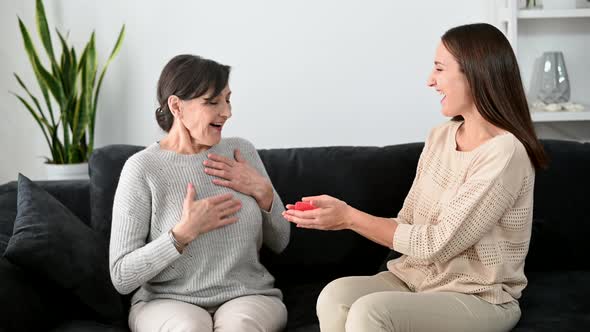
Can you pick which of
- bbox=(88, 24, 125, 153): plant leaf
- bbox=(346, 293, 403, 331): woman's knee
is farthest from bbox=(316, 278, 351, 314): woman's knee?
bbox=(88, 24, 125, 153): plant leaf

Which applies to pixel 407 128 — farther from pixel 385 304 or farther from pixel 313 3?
pixel 385 304

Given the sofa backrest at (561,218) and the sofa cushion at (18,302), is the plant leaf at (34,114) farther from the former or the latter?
the sofa backrest at (561,218)

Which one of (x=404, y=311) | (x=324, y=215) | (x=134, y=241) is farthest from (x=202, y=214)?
(x=404, y=311)

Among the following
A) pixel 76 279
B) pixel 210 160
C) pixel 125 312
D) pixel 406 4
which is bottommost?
pixel 125 312

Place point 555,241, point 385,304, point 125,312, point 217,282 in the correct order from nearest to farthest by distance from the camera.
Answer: point 385,304, point 217,282, point 125,312, point 555,241

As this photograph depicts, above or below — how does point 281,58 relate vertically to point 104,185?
above

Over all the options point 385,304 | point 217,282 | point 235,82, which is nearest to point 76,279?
point 217,282

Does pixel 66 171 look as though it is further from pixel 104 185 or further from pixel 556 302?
pixel 556 302

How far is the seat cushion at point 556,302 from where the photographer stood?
2.39 metres

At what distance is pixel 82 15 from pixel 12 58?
42 cm

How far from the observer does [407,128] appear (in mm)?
4152

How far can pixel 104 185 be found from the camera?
2736mm

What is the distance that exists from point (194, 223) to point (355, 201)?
699mm

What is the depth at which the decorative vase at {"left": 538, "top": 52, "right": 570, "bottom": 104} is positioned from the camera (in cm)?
379
